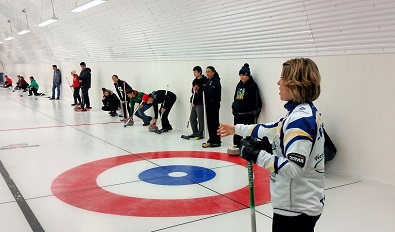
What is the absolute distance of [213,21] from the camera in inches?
335

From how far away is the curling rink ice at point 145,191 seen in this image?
165 inches

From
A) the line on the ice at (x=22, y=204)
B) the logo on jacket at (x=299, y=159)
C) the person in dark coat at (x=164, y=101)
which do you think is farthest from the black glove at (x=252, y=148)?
the person in dark coat at (x=164, y=101)

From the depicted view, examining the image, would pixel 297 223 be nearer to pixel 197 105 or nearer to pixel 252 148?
pixel 252 148

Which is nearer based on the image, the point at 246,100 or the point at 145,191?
the point at 145,191

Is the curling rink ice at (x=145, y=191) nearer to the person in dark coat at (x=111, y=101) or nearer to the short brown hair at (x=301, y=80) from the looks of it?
the short brown hair at (x=301, y=80)

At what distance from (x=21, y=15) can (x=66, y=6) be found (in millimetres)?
8252

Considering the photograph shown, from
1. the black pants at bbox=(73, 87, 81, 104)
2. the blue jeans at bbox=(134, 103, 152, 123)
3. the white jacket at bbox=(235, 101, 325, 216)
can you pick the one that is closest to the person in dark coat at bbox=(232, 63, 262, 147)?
the blue jeans at bbox=(134, 103, 152, 123)

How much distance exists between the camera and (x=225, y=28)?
8.33m

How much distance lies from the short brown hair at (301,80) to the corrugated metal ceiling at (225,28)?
3.67 metres

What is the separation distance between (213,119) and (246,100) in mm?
1236

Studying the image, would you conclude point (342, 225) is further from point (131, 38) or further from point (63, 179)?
point (131, 38)

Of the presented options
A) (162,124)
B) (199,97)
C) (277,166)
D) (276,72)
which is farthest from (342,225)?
(162,124)

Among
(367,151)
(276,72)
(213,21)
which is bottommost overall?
(367,151)

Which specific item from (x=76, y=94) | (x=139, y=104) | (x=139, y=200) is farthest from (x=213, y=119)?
(x=76, y=94)
